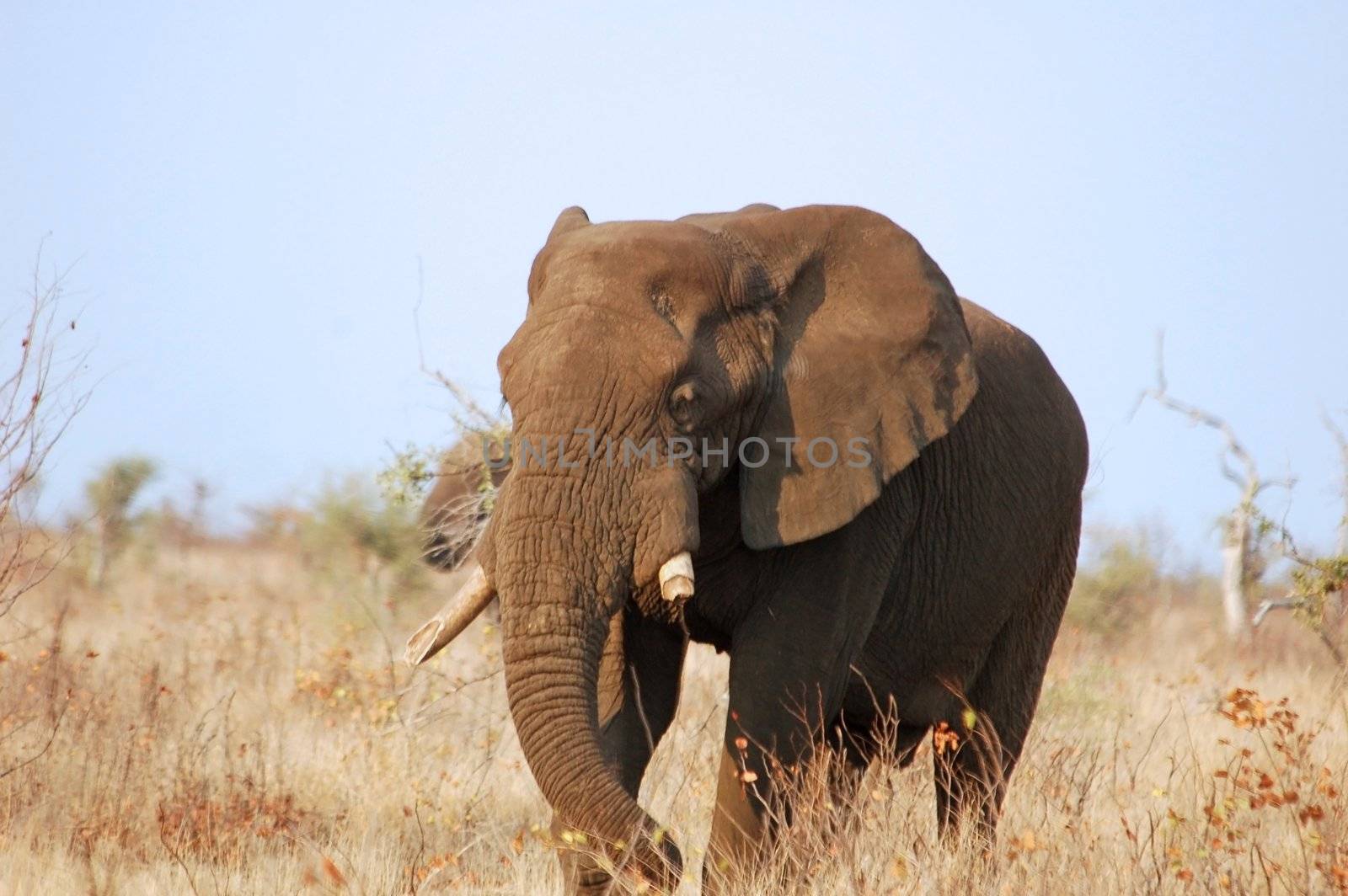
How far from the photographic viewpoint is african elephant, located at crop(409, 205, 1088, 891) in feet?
Answer: 16.8

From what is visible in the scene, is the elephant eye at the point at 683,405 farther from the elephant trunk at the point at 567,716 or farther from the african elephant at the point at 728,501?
the elephant trunk at the point at 567,716

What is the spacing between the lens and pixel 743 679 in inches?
225

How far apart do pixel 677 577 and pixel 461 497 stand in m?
5.37

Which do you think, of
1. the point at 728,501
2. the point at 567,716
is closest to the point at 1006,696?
the point at 728,501

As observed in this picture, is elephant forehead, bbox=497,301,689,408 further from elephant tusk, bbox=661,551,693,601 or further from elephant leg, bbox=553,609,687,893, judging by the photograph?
elephant leg, bbox=553,609,687,893

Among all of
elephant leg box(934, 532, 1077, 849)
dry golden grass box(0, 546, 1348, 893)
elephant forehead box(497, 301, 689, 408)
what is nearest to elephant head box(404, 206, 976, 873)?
elephant forehead box(497, 301, 689, 408)

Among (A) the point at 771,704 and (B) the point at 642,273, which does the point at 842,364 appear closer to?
(B) the point at 642,273

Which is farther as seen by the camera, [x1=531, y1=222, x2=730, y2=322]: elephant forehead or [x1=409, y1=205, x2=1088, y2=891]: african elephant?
[x1=531, y1=222, x2=730, y2=322]: elephant forehead

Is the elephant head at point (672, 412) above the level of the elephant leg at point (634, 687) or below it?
above

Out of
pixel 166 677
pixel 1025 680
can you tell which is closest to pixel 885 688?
pixel 1025 680

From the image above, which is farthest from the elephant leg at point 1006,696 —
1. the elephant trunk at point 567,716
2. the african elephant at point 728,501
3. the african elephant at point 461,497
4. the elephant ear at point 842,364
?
the african elephant at point 461,497

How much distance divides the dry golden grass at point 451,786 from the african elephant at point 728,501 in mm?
391

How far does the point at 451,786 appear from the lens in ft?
26.7

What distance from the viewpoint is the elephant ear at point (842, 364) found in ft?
18.4
